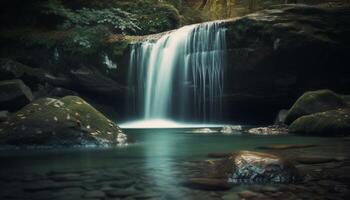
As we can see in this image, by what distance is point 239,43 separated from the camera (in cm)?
1648

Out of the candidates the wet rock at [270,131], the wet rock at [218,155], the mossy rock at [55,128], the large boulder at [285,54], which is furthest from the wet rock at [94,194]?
the large boulder at [285,54]

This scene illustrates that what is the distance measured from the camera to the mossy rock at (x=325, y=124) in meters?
11.8

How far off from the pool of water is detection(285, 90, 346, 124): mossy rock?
3705mm

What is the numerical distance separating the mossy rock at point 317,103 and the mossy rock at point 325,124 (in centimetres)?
73

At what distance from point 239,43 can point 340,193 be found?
1202cm

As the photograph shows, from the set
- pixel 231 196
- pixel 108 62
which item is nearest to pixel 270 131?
pixel 108 62

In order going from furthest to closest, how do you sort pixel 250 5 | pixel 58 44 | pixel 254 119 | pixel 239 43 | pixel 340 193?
pixel 250 5
pixel 254 119
pixel 58 44
pixel 239 43
pixel 340 193

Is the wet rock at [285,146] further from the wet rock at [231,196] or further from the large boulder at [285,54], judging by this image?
the large boulder at [285,54]

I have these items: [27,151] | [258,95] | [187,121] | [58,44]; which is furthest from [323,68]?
[27,151]

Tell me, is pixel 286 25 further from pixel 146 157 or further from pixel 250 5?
pixel 250 5

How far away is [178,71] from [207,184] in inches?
484

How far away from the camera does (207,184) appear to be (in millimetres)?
5371

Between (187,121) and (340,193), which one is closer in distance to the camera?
(340,193)

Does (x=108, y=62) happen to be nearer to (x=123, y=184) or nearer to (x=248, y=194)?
(x=123, y=184)
